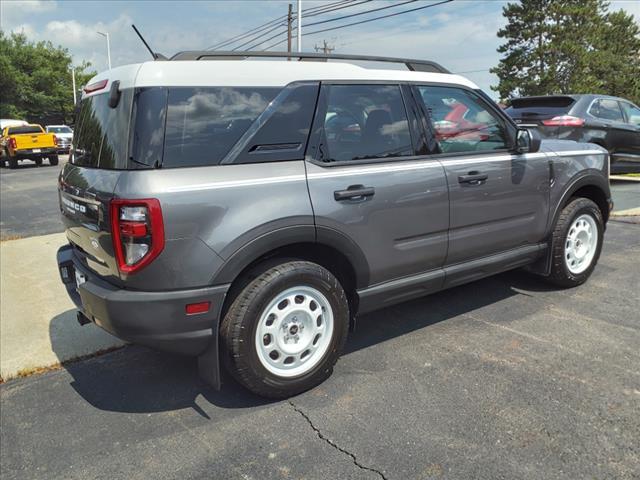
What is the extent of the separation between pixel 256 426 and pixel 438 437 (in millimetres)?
954

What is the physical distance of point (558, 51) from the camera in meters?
34.6

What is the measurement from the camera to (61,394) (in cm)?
332

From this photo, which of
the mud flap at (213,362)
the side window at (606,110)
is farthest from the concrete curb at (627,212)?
the mud flap at (213,362)

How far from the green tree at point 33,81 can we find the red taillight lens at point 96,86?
48.8m

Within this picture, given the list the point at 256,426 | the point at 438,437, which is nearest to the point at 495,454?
the point at 438,437

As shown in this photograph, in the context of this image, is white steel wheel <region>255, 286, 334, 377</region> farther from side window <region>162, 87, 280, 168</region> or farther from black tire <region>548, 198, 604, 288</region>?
black tire <region>548, 198, 604, 288</region>

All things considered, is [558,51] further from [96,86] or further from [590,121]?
[96,86]

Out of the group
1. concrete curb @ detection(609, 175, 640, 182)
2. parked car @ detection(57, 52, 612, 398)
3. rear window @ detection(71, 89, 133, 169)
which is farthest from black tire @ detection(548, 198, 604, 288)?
concrete curb @ detection(609, 175, 640, 182)

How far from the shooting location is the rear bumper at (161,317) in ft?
8.61

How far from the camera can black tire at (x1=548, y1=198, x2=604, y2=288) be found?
4.40 meters

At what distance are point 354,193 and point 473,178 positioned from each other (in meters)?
1.07

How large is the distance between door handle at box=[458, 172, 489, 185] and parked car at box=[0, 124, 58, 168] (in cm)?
2269

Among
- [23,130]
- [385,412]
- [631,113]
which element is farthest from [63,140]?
[385,412]

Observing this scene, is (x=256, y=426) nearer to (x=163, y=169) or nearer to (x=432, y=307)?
(x=163, y=169)
